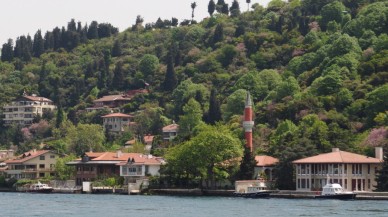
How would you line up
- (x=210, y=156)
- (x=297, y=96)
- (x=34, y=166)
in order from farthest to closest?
(x=34, y=166) → (x=297, y=96) → (x=210, y=156)

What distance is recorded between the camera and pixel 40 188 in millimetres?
134875

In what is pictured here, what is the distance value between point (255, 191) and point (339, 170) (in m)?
8.45

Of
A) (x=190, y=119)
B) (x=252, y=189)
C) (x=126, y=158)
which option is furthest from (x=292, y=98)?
(x=252, y=189)

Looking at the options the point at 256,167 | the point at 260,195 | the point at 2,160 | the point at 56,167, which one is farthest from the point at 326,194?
the point at 2,160

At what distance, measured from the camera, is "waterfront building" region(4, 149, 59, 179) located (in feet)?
493

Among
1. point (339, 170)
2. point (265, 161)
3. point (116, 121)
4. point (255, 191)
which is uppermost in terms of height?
point (116, 121)

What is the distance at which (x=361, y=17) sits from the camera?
176375mm

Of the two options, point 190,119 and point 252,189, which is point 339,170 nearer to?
point 252,189

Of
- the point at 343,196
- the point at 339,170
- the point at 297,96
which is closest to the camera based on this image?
the point at 343,196

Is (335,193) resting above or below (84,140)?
below

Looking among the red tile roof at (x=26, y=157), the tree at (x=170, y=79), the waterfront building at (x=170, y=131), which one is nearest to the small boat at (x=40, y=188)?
the red tile roof at (x=26, y=157)

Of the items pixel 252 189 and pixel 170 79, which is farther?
pixel 170 79

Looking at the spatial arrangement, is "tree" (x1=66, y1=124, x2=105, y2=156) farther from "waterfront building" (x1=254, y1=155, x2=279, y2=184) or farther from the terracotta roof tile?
"waterfront building" (x1=254, y1=155, x2=279, y2=184)

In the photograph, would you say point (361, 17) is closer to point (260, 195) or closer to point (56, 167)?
point (56, 167)
